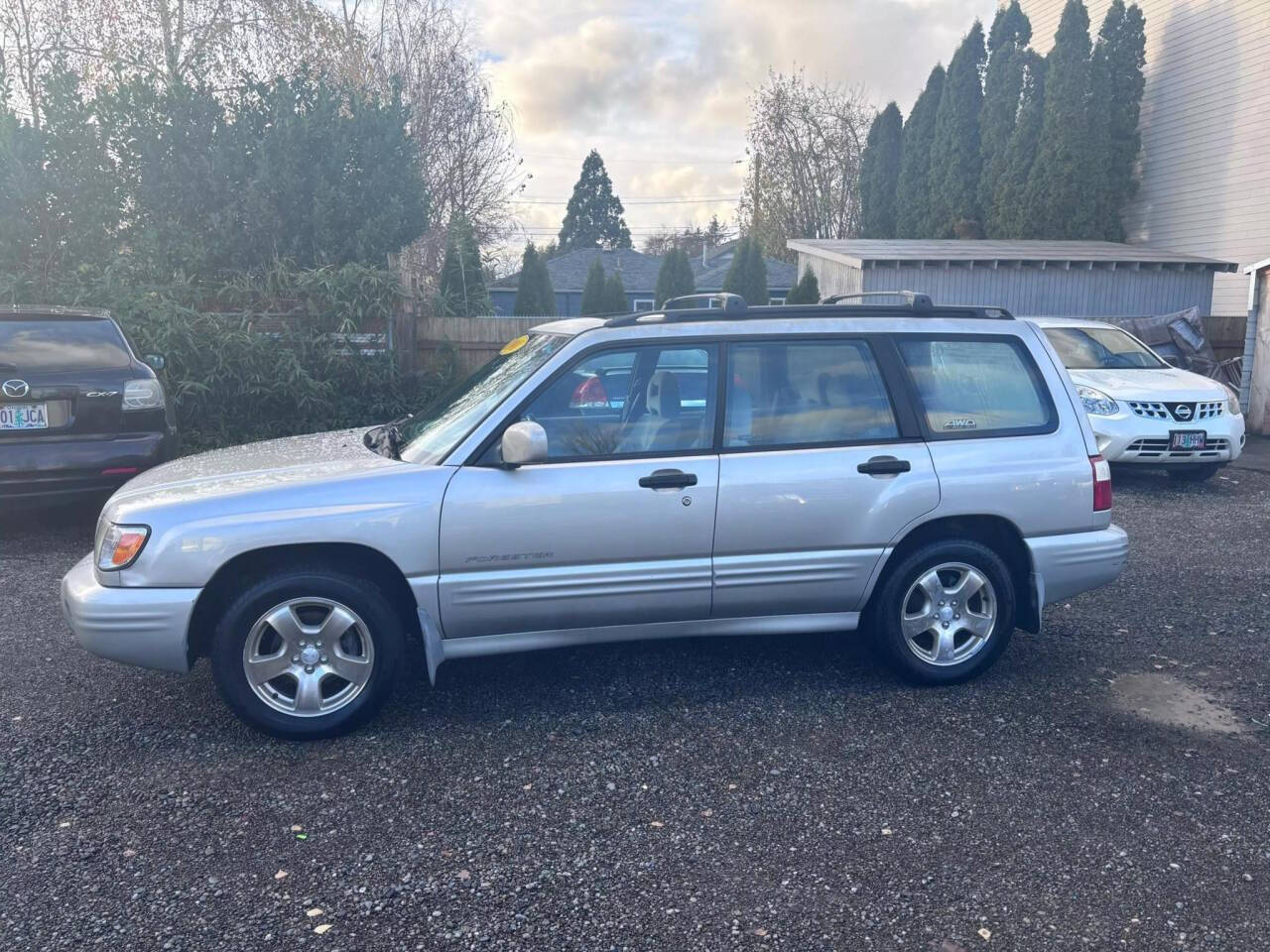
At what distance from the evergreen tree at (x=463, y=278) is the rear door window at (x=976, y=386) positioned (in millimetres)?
12507

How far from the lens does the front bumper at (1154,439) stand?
965cm

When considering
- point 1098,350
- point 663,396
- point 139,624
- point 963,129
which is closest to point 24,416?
point 139,624

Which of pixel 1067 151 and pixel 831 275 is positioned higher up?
pixel 1067 151

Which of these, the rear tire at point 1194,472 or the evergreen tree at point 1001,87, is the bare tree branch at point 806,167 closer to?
the evergreen tree at point 1001,87

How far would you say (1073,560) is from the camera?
474 centimetres

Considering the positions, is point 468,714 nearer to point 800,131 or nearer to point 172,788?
point 172,788

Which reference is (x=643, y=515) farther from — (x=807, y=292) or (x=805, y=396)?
(x=807, y=292)

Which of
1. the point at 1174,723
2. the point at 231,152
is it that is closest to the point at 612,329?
the point at 1174,723

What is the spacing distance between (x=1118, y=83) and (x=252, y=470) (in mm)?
24447

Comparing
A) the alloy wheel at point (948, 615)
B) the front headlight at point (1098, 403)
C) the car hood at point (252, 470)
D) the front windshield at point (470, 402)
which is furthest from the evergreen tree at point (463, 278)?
the alloy wheel at point (948, 615)

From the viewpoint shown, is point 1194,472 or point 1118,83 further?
point 1118,83

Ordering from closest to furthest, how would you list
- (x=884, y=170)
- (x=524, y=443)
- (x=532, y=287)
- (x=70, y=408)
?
1. (x=524, y=443)
2. (x=70, y=408)
3. (x=532, y=287)
4. (x=884, y=170)

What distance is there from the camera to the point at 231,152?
40.0 ft

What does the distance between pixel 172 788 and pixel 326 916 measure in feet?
3.62
